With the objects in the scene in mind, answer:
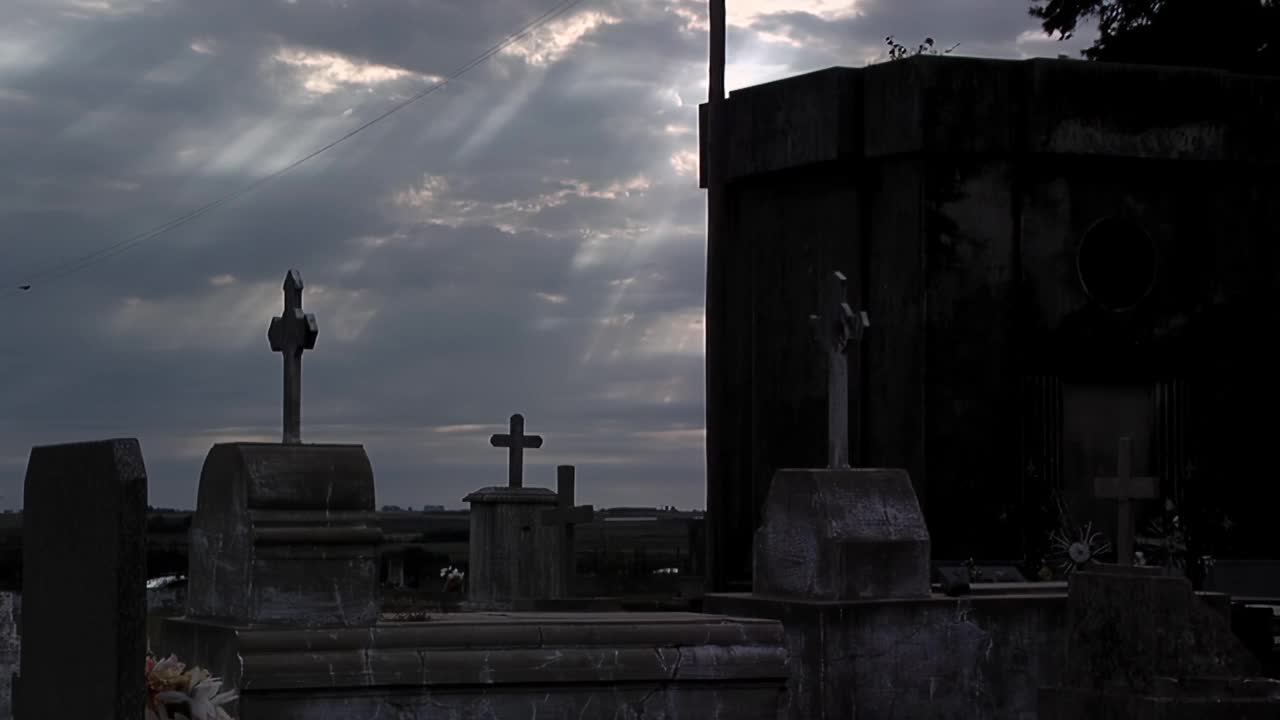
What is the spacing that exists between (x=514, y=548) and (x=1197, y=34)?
14.1 metres

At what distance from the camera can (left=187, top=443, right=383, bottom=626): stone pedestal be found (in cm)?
861

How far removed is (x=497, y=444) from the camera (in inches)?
826

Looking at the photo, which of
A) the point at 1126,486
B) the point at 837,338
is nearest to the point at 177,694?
the point at 837,338

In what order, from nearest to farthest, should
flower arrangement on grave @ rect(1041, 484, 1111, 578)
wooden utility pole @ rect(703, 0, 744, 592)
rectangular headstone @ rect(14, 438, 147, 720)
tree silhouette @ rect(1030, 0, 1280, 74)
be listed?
rectangular headstone @ rect(14, 438, 147, 720)
flower arrangement on grave @ rect(1041, 484, 1111, 578)
wooden utility pole @ rect(703, 0, 744, 592)
tree silhouette @ rect(1030, 0, 1280, 74)

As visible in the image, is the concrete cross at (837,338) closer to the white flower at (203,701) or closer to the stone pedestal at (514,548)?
the white flower at (203,701)

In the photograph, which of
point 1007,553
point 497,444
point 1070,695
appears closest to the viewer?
point 1070,695

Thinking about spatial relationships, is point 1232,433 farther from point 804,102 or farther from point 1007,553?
point 804,102

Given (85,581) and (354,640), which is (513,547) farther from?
(85,581)

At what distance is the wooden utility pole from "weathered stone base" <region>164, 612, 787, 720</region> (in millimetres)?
10046

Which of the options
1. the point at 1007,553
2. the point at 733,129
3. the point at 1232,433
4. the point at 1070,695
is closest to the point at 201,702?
the point at 1070,695

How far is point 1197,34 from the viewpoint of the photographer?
2728 centimetres

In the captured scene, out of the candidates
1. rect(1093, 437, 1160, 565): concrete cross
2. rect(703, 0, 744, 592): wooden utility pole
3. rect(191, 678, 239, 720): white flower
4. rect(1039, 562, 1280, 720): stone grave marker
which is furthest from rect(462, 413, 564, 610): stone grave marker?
rect(191, 678, 239, 720): white flower

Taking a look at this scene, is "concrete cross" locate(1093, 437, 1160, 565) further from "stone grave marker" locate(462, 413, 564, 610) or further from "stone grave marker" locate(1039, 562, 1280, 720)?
"stone grave marker" locate(462, 413, 564, 610)

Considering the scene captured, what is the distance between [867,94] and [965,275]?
2139 millimetres
